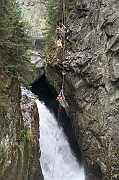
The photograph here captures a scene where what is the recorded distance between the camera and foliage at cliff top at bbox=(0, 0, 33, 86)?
29.5 ft

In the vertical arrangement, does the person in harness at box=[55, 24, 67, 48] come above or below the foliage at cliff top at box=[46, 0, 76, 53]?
below

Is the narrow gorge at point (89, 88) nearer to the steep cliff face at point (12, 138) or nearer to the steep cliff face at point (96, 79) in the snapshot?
the steep cliff face at point (96, 79)

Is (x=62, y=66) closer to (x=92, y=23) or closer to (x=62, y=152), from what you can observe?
(x=92, y=23)

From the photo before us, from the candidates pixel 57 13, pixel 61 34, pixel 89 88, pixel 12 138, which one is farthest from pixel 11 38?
pixel 57 13

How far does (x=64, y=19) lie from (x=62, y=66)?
411 centimetres

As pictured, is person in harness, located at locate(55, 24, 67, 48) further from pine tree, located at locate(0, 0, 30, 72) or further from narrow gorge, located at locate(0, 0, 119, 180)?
pine tree, located at locate(0, 0, 30, 72)

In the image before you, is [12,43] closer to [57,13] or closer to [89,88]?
[89,88]

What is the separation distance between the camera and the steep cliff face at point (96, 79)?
13.5 m

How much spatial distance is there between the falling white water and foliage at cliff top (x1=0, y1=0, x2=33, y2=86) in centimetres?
824

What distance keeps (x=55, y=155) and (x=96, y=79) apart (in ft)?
25.0

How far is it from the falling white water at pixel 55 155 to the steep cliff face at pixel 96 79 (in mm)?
1880

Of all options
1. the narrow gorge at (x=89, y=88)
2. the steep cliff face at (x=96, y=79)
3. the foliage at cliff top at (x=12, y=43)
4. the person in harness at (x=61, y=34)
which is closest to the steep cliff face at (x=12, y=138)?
the narrow gorge at (x=89, y=88)

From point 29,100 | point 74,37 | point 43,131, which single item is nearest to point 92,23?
point 74,37

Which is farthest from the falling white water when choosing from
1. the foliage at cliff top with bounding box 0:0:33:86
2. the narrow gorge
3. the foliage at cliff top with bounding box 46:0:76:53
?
the foliage at cliff top with bounding box 0:0:33:86
